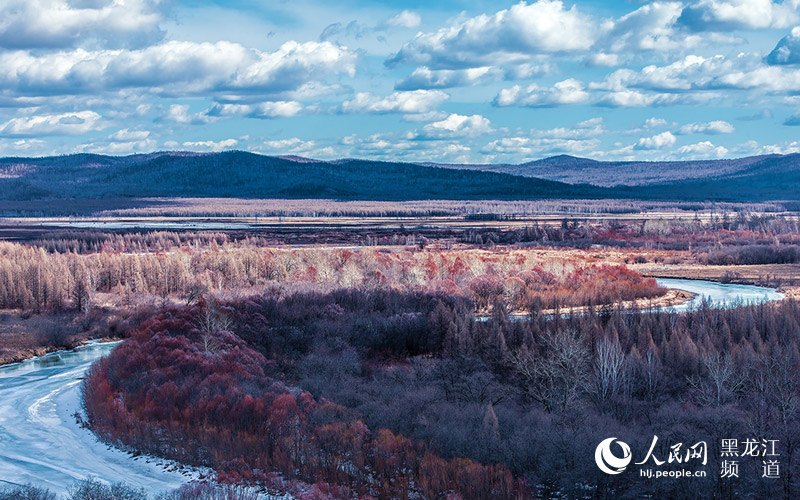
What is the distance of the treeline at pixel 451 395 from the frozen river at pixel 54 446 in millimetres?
1436

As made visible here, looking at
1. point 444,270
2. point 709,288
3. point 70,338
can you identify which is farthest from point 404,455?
point 709,288

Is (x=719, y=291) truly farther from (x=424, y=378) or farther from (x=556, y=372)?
(x=424, y=378)

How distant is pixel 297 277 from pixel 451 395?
53.6 m

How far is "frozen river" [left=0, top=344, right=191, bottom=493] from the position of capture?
1275 inches

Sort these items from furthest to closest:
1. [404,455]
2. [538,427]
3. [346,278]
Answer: [346,278] < [538,427] < [404,455]

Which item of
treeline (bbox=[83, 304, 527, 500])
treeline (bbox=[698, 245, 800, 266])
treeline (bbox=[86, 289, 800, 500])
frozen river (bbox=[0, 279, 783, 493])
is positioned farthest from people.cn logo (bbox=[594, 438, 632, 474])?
treeline (bbox=[698, 245, 800, 266])

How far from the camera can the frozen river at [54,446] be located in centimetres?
3238

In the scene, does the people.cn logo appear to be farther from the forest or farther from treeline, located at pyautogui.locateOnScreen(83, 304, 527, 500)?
treeline, located at pyautogui.locateOnScreen(83, 304, 527, 500)

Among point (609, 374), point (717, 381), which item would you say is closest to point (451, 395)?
point (609, 374)

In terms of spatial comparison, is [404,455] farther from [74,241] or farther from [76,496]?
[74,241]

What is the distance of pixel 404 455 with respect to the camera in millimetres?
29891

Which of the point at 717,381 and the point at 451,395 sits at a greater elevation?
the point at 717,381

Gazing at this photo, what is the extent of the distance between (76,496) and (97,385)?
17.5 meters

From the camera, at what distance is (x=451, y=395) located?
4088cm
